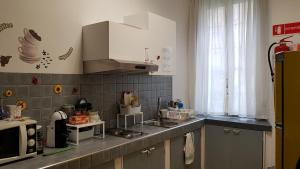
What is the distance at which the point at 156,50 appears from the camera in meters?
2.74

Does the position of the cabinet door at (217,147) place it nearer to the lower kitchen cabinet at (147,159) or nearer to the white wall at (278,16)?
the white wall at (278,16)

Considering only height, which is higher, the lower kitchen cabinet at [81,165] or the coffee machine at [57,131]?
the coffee machine at [57,131]

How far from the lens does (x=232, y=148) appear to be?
302 centimetres

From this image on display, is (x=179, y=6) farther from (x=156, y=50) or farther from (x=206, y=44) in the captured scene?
(x=156, y=50)

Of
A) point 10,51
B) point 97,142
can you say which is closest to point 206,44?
point 97,142

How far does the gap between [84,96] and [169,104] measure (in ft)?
4.71

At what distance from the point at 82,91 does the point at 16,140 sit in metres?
0.80

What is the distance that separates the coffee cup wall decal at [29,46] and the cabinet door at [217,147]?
2.28m

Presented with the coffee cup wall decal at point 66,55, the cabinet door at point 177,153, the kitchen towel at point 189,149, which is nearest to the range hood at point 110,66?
the coffee cup wall decal at point 66,55

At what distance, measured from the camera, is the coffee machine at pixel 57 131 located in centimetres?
181

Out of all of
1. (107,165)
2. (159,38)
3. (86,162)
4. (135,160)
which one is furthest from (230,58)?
(86,162)

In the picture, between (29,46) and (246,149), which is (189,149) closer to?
(246,149)

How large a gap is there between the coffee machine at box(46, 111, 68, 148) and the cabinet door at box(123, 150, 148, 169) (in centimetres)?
51

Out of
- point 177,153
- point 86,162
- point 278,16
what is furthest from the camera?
point 278,16
